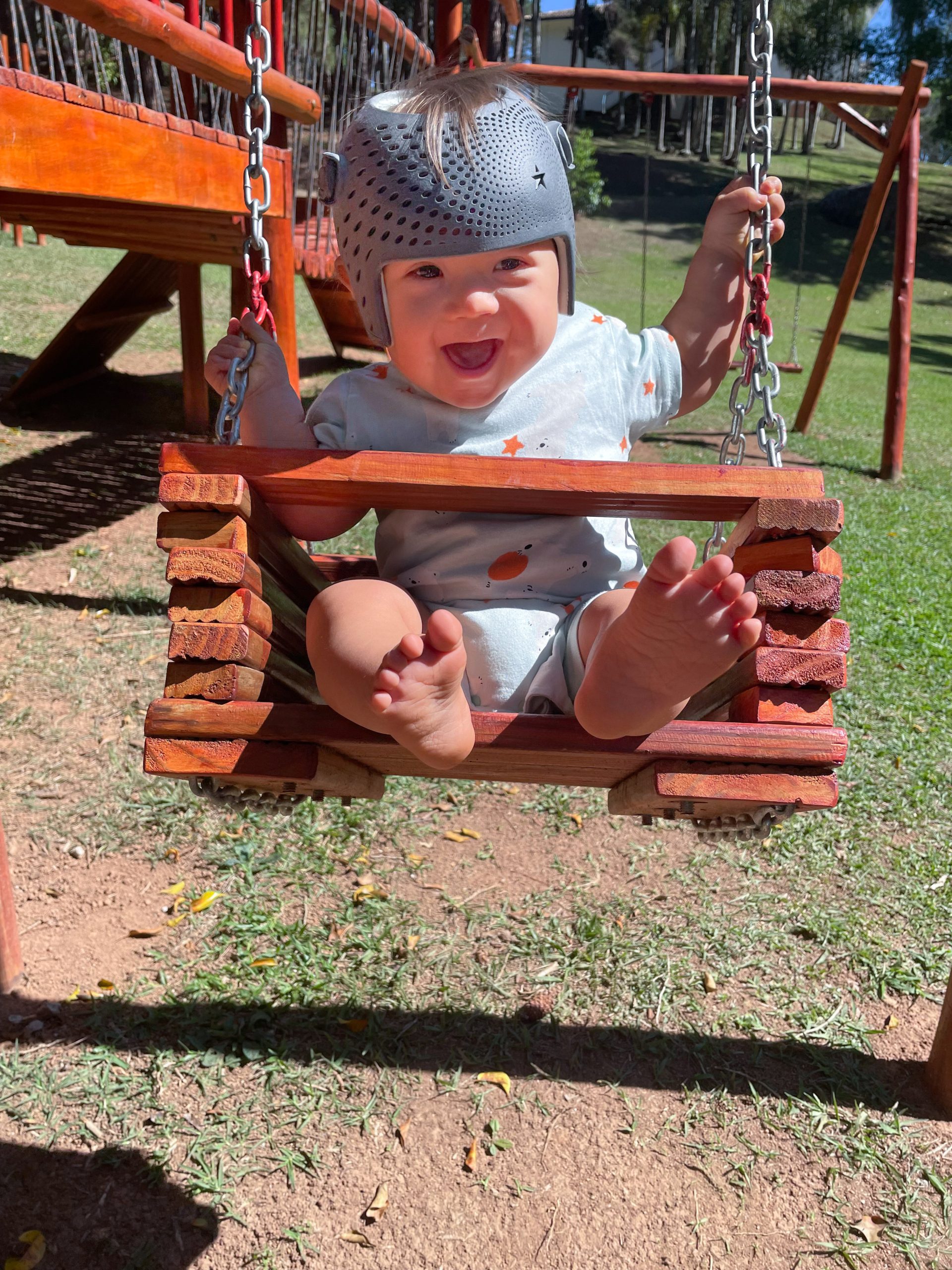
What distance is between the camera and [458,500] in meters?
1.74

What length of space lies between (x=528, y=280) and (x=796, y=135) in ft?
157

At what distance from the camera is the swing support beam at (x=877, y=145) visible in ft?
20.9

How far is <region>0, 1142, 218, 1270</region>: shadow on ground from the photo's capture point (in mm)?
2240

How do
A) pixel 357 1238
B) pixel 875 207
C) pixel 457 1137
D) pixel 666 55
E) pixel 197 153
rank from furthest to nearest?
1. pixel 666 55
2. pixel 875 207
3. pixel 197 153
4. pixel 457 1137
5. pixel 357 1238

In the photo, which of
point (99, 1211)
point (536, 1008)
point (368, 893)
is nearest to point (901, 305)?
point (368, 893)

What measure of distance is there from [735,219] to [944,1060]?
2017 millimetres

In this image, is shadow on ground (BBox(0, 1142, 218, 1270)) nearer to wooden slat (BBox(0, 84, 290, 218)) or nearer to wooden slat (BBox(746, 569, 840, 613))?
wooden slat (BBox(746, 569, 840, 613))

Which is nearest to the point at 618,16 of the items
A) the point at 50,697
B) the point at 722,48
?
the point at 722,48

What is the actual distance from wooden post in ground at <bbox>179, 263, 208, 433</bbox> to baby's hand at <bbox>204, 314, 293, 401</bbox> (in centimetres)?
533

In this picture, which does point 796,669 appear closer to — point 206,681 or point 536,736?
point 536,736

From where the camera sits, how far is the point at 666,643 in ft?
5.14

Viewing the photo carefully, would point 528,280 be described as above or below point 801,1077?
above

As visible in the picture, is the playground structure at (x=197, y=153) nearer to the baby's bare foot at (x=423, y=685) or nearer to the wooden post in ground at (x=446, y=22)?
the wooden post in ground at (x=446, y=22)

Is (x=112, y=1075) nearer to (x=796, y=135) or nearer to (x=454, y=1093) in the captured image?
(x=454, y=1093)
